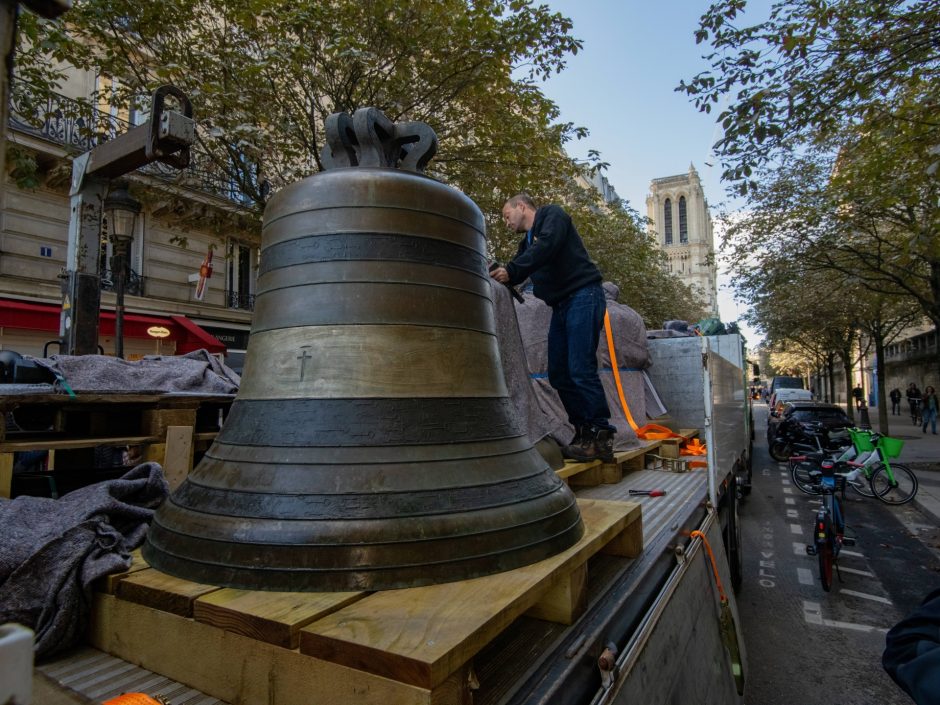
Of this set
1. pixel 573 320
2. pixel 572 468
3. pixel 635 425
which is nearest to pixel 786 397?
pixel 635 425

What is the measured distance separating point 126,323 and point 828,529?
1509cm

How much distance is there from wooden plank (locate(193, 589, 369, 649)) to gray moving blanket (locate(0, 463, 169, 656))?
41cm

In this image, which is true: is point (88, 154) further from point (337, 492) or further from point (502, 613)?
point (502, 613)

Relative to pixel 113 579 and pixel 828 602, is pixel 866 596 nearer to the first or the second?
pixel 828 602

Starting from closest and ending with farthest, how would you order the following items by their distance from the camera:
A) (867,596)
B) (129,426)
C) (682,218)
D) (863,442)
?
(129,426) < (867,596) < (863,442) < (682,218)

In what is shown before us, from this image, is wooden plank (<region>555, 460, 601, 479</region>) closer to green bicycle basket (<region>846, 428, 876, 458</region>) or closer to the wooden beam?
the wooden beam

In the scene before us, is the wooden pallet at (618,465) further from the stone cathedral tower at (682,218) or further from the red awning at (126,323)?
the stone cathedral tower at (682,218)

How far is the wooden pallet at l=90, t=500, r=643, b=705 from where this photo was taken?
1.08 m

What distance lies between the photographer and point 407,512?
4.87 feet

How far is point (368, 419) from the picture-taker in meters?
1.63

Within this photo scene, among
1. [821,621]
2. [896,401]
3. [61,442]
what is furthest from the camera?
[896,401]

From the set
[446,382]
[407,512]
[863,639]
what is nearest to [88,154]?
[446,382]

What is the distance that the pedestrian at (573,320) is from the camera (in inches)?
140

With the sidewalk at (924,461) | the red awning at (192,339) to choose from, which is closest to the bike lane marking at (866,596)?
the sidewalk at (924,461)
